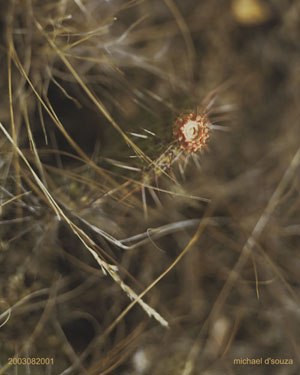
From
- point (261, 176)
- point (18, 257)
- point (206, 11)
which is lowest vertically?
point (18, 257)

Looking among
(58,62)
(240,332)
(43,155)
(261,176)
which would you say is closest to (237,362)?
(240,332)

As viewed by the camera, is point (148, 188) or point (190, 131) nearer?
point (190, 131)

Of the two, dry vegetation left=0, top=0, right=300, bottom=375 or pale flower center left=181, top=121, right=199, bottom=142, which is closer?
pale flower center left=181, top=121, right=199, bottom=142

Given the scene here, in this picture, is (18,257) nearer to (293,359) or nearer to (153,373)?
(153,373)

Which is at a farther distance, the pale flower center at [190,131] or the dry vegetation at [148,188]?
the dry vegetation at [148,188]
